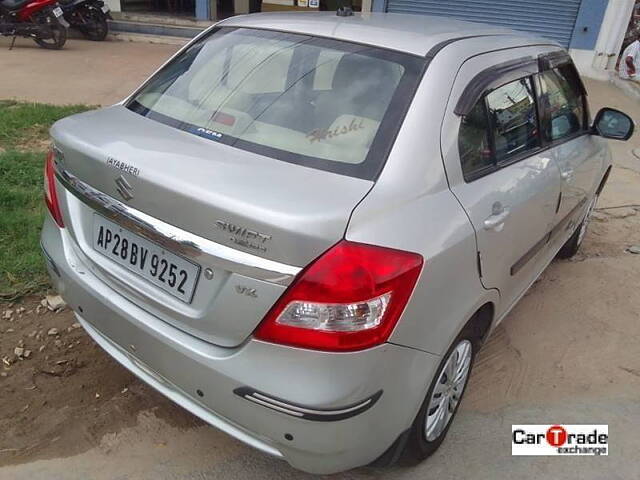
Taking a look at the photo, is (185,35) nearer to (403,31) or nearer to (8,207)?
(8,207)

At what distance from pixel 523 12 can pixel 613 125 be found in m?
7.52

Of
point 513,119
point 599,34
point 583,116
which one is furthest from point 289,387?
point 599,34

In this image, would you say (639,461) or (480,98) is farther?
(639,461)

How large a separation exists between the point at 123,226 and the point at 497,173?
1440mm

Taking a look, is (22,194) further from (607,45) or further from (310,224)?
(607,45)

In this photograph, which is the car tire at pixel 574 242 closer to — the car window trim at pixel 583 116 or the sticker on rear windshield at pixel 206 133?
the car window trim at pixel 583 116

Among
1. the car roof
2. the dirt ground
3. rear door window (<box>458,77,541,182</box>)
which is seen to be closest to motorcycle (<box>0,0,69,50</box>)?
the dirt ground

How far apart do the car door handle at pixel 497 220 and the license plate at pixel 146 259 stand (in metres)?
1.06

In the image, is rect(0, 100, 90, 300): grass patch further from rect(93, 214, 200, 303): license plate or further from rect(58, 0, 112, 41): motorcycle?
rect(58, 0, 112, 41): motorcycle

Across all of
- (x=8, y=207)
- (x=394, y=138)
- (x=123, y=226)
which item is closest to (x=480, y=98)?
(x=394, y=138)

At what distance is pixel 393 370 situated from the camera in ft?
5.58

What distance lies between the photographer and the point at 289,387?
1.60m

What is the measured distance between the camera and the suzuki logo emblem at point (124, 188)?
182cm

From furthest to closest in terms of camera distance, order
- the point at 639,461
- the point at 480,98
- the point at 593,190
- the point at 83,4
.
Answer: the point at 83,4 < the point at 593,190 < the point at 639,461 < the point at 480,98
